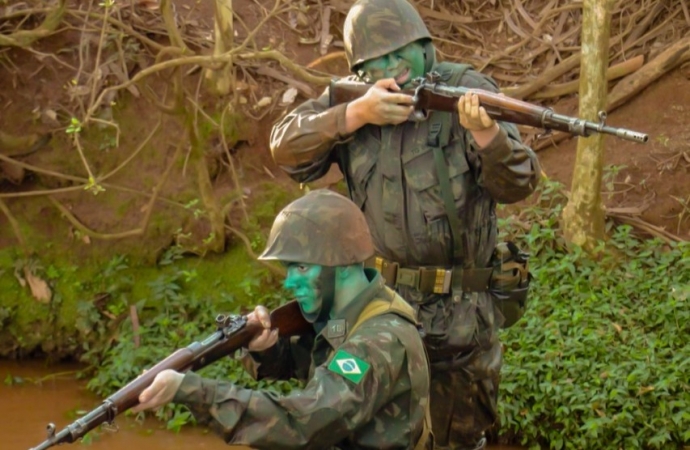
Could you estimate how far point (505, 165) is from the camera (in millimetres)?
4430

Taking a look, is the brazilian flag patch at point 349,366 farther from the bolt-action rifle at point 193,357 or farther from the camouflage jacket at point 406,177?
the camouflage jacket at point 406,177

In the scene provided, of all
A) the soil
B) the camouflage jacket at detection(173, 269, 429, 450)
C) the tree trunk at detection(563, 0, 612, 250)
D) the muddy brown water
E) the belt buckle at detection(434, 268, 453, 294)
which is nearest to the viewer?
the camouflage jacket at detection(173, 269, 429, 450)

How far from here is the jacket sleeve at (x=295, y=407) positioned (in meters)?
3.30

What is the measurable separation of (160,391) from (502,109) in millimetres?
1712

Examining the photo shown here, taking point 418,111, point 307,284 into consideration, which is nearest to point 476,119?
point 418,111

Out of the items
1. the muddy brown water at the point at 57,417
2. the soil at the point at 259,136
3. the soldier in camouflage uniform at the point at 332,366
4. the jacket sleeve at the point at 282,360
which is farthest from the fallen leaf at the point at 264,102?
the soldier in camouflage uniform at the point at 332,366

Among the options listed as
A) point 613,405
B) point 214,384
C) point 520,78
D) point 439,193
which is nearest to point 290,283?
point 214,384

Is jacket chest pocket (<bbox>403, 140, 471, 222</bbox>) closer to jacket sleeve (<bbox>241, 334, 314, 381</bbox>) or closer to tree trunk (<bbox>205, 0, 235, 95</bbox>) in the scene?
jacket sleeve (<bbox>241, 334, 314, 381</bbox>)

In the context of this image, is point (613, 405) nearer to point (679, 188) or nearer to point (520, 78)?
point (679, 188)

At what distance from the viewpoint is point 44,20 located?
8.62 meters

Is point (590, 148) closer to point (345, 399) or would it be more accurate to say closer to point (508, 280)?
point (508, 280)

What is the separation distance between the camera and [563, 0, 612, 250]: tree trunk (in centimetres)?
790

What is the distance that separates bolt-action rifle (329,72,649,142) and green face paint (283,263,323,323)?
1.08 m

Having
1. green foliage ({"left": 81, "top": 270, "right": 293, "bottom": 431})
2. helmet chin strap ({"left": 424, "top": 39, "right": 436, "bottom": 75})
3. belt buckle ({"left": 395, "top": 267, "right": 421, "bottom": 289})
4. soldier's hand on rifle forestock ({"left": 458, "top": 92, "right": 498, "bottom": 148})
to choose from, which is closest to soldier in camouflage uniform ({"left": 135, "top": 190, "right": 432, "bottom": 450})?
soldier's hand on rifle forestock ({"left": 458, "top": 92, "right": 498, "bottom": 148})
